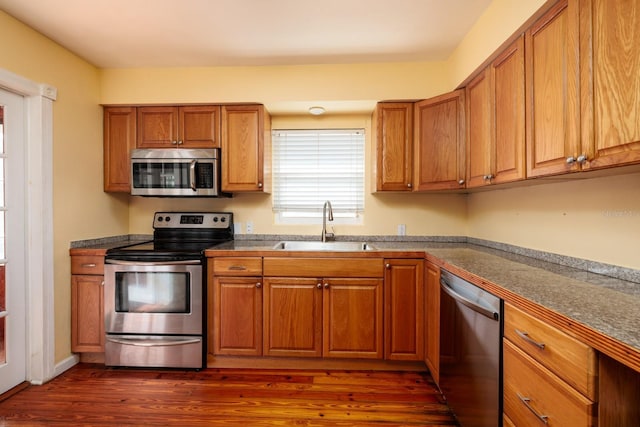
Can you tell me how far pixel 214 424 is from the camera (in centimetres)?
174

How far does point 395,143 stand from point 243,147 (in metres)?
1.28

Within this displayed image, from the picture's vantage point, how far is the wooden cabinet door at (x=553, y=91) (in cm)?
123

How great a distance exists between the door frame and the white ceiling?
492 millimetres

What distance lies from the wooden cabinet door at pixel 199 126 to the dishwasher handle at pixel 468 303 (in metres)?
2.07

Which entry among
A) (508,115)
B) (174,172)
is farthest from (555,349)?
(174,172)

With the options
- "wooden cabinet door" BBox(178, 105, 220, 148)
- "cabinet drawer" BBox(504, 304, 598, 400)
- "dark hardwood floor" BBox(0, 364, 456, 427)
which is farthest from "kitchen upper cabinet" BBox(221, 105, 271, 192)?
"cabinet drawer" BBox(504, 304, 598, 400)

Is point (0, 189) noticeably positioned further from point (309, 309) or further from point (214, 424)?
point (309, 309)

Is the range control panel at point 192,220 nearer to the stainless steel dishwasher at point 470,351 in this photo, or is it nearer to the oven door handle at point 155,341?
the oven door handle at point 155,341

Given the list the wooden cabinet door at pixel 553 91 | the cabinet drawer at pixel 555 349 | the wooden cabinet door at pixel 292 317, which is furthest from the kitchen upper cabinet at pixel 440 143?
the cabinet drawer at pixel 555 349

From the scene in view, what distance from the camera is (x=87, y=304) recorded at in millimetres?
2354

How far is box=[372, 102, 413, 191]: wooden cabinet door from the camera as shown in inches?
99.3

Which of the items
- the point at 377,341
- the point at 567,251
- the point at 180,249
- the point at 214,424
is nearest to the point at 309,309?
the point at 377,341

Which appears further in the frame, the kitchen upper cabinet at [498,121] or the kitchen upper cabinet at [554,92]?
the kitchen upper cabinet at [498,121]

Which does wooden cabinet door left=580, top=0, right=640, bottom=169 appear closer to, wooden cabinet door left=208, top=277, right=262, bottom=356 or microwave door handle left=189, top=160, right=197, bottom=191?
wooden cabinet door left=208, top=277, right=262, bottom=356
